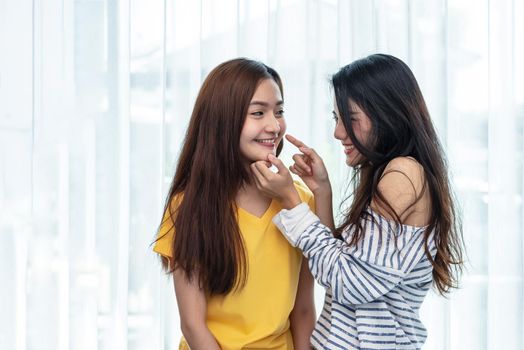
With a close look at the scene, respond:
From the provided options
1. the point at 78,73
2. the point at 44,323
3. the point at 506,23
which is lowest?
the point at 44,323

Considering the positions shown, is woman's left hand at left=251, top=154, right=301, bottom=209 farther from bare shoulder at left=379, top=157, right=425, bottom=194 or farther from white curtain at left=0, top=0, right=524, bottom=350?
white curtain at left=0, top=0, right=524, bottom=350

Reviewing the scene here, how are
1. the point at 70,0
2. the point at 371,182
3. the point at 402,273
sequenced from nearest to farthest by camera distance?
the point at 402,273, the point at 371,182, the point at 70,0

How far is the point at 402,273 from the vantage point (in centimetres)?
133

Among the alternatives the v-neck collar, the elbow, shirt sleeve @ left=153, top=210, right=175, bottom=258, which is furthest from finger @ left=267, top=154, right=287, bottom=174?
the elbow

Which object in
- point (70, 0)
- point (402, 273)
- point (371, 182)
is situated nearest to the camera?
point (402, 273)

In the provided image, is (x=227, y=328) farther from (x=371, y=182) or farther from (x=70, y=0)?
(x=70, y=0)

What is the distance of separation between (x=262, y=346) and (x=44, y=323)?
1.08 metres

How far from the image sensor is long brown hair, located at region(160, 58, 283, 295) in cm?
145

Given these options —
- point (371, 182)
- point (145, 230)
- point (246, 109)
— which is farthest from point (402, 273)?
point (145, 230)

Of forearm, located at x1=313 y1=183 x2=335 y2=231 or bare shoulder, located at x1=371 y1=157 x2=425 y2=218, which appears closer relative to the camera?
bare shoulder, located at x1=371 y1=157 x2=425 y2=218

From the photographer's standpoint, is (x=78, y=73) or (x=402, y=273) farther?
(x=78, y=73)

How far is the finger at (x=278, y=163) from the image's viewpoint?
56.7 inches

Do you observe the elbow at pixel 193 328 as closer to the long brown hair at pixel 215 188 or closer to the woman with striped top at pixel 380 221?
the long brown hair at pixel 215 188

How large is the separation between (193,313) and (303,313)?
28 centimetres
